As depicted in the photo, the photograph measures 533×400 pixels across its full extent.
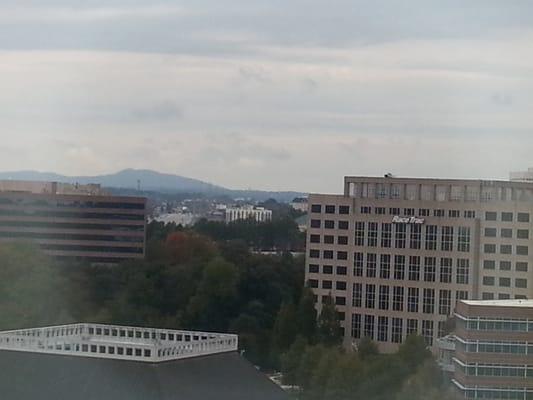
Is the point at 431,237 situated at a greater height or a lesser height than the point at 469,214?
lesser

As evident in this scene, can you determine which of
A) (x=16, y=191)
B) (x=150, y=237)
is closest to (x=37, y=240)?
(x=16, y=191)

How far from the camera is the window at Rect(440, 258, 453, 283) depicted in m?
7.44

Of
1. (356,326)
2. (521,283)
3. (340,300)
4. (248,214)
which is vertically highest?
(248,214)

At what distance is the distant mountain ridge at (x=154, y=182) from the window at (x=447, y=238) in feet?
3.86

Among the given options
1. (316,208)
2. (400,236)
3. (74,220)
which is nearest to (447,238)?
(400,236)

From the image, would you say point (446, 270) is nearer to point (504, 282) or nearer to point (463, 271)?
point (463, 271)

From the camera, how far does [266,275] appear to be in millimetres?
8609

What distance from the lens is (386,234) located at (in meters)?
8.05

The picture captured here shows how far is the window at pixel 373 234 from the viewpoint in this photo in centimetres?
812

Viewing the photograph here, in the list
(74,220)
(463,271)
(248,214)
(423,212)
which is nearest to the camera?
(463,271)

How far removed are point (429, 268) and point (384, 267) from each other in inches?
15.5

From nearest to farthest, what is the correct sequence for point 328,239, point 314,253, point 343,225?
1. point 343,225
2. point 328,239
3. point 314,253

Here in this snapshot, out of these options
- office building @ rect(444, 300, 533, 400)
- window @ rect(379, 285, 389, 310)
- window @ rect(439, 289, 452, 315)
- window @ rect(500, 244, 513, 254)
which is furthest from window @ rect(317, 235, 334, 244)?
office building @ rect(444, 300, 533, 400)

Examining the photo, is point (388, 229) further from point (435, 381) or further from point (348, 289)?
point (435, 381)
